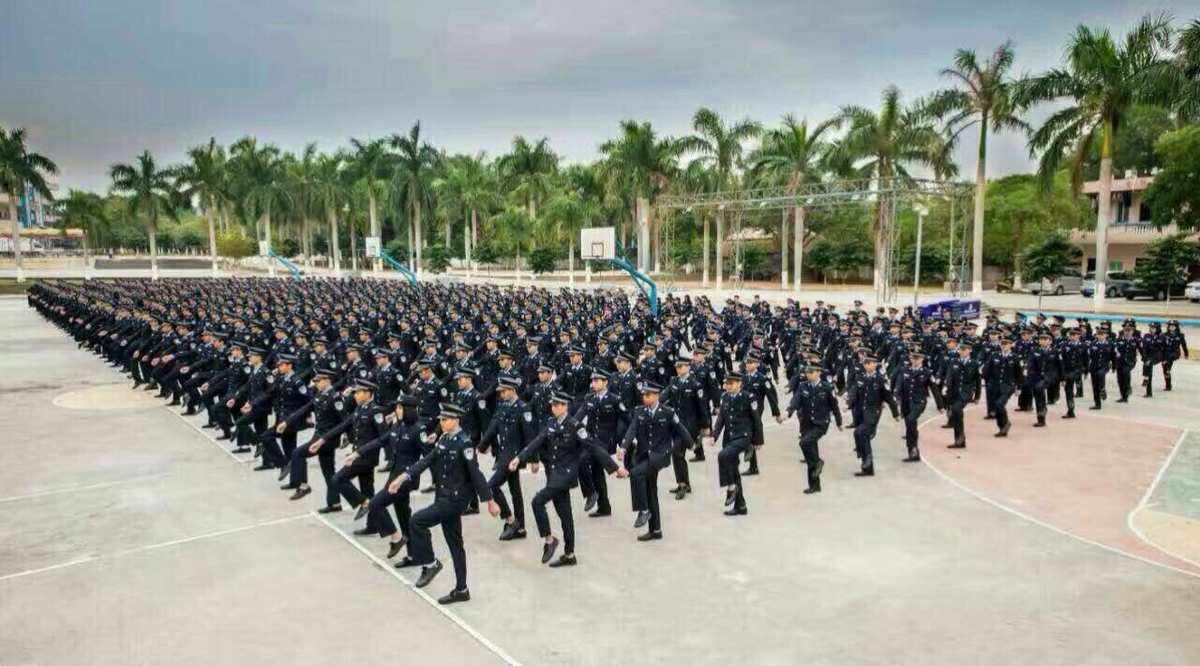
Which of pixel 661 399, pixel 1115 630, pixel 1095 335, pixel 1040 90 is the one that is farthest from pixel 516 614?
pixel 1040 90

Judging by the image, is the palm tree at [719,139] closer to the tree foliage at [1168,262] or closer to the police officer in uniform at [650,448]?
the tree foliage at [1168,262]

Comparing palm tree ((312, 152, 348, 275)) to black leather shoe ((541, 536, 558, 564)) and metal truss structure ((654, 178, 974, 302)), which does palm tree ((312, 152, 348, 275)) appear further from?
black leather shoe ((541, 536, 558, 564))

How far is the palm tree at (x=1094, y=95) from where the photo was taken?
93.7ft

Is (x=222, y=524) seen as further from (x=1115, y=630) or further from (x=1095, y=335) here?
(x=1095, y=335)

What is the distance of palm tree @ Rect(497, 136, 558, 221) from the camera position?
197ft

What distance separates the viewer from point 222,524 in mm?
8625

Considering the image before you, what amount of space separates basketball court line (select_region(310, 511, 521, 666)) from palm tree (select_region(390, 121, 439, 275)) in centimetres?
4948

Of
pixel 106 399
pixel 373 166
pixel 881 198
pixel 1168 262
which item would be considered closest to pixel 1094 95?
pixel 881 198

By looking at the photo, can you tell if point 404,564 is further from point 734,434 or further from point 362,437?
point 734,434

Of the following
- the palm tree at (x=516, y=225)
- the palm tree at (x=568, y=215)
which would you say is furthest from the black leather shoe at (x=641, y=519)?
the palm tree at (x=516, y=225)

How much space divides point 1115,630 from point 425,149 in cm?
5574

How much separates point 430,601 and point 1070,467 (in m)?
9.14

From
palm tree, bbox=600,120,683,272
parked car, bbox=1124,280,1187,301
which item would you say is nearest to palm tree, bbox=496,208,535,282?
palm tree, bbox=600,120,683,272

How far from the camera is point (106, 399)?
1598 centimetres
